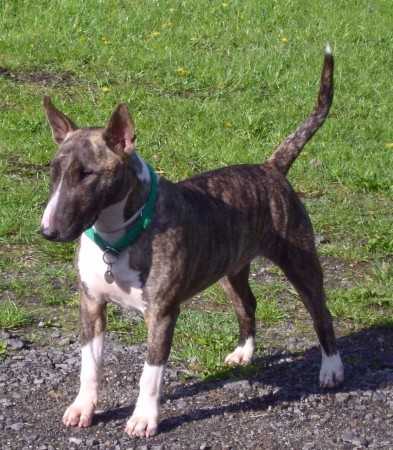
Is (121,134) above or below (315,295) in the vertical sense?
above

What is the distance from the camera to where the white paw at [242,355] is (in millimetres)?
5457

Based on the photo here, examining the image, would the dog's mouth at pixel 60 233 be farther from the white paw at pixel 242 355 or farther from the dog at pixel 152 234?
the white paw at pixel 242 355

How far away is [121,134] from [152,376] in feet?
3.45

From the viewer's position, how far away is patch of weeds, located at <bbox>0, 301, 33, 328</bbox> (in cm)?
563

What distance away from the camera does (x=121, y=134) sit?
4.35 metres

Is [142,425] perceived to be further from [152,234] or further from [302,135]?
[302,135]

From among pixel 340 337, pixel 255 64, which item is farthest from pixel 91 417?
pixel 255 64

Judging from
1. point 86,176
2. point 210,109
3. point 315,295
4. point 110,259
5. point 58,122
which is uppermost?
point 58,122

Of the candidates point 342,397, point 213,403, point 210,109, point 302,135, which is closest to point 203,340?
point 213,403

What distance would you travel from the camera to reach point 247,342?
5.53m

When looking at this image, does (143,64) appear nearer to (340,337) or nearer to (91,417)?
(340,337)

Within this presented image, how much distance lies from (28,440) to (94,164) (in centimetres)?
123

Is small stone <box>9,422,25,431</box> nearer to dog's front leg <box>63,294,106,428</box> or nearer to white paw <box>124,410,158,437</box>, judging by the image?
dog's front leg <box>63,294,106,428</box>

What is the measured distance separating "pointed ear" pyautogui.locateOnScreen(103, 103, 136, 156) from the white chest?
0.45 metres
